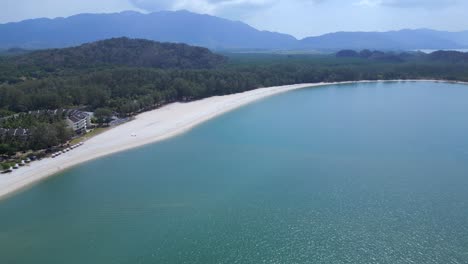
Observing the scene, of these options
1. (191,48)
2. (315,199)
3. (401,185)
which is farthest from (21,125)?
(191,48)

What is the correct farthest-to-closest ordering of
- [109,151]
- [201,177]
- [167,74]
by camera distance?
[167,74]
[109,151]
[201,177]

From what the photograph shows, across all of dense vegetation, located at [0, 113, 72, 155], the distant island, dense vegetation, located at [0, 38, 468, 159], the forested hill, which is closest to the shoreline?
the distant island

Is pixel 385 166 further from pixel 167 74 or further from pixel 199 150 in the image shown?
pixel 167 74

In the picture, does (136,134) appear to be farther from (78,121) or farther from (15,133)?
(15,133)

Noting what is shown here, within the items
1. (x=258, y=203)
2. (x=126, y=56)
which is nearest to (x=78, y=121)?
(x=258, y=203)

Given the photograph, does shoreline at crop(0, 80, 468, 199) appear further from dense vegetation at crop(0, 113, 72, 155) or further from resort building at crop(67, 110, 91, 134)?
resort building at crop(67, 110, 91, 134)

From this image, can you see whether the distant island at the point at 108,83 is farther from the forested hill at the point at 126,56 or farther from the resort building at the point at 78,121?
the forested hill at the point at 126,56
